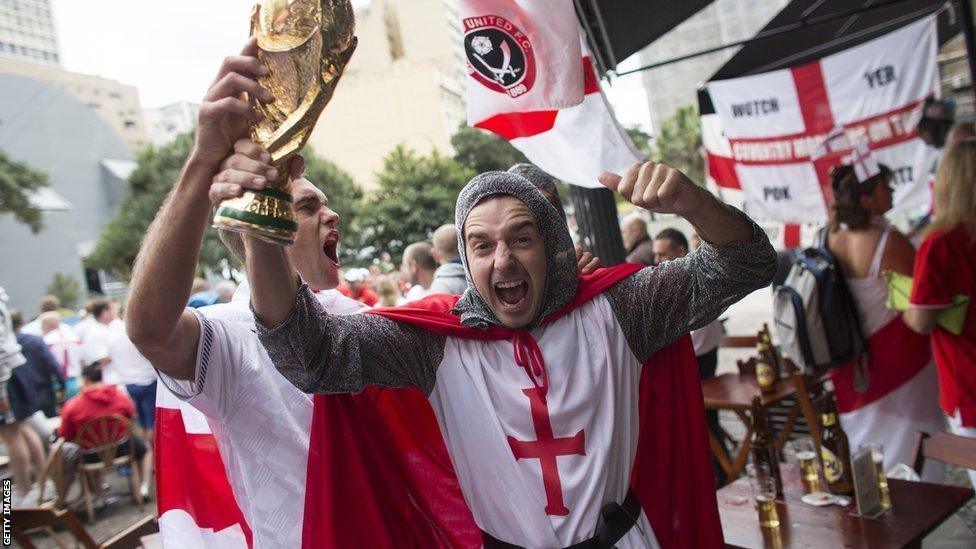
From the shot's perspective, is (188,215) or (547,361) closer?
(188,215)

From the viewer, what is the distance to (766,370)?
15.2 ft

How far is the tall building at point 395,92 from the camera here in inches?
2132

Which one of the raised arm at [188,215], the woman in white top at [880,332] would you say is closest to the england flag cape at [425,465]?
the raised arm at [188,215]

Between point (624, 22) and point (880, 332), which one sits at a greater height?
point (624, 22)

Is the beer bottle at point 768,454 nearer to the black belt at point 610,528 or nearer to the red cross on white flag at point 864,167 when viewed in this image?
the black belt at point 610,528

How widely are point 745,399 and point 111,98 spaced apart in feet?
251

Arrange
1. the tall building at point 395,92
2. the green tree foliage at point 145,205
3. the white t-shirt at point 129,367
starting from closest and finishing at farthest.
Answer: the white t-shirt at point 129,367 < the green tree foliage at point 145,205 < the tall building at point 395,92

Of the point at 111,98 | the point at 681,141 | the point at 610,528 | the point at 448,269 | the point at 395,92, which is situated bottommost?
the point at 610,528

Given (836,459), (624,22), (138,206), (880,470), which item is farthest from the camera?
(138,206)

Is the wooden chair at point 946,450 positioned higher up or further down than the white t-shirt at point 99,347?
further down

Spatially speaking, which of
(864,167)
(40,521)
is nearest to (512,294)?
(40,521)

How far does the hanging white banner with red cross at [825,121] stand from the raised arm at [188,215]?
517cm

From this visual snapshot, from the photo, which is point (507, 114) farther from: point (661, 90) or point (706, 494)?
point (661, 90)

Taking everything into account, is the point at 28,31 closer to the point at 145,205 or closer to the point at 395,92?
the point at 395,92
